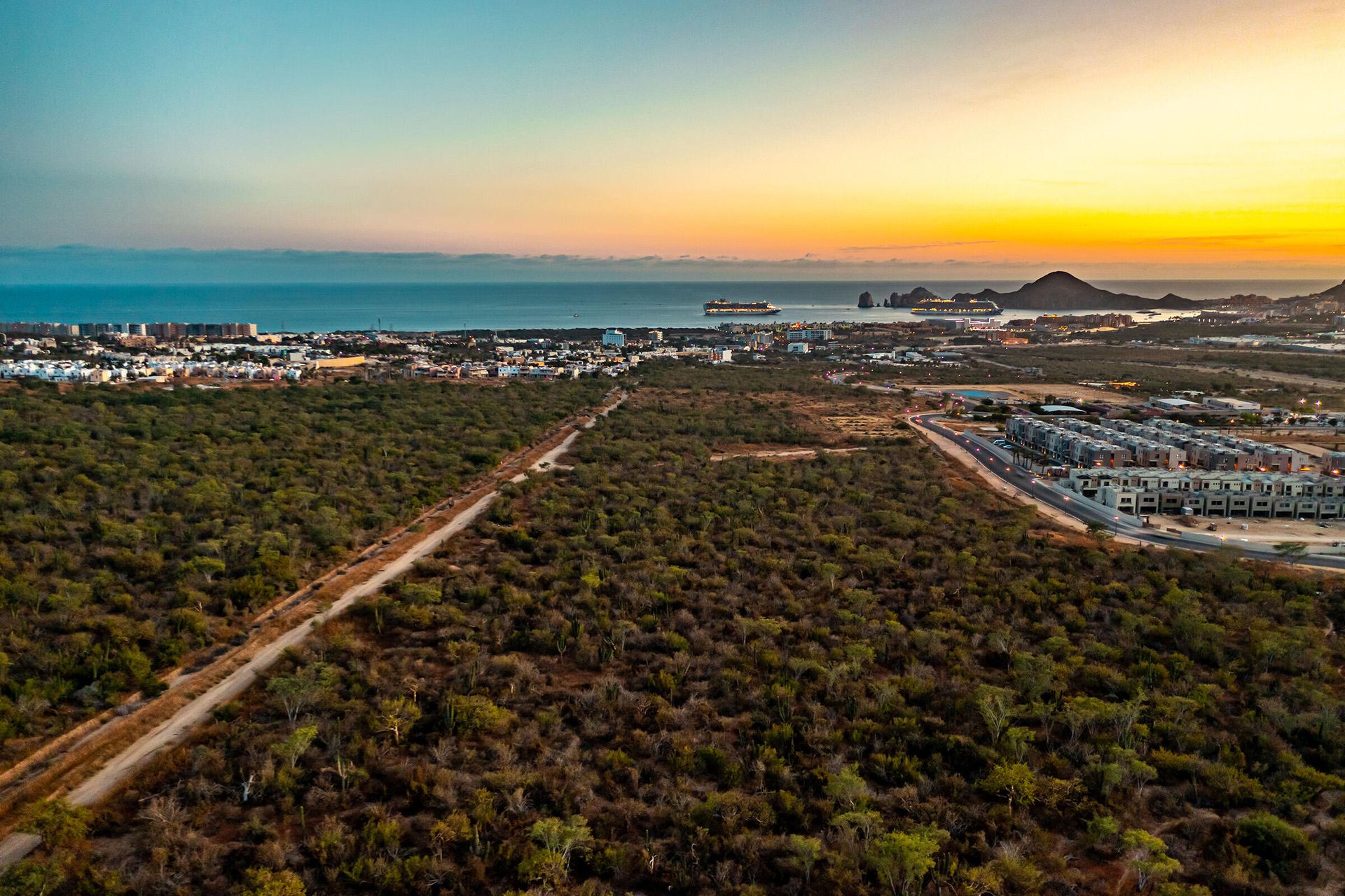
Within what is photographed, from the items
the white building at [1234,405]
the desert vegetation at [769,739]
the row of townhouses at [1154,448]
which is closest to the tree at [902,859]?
the desert vegetation at [769,739]

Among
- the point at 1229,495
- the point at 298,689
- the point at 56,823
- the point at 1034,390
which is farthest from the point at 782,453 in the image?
the point at 1034,390

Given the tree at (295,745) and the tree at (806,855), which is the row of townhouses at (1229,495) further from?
the tree at (295,745)

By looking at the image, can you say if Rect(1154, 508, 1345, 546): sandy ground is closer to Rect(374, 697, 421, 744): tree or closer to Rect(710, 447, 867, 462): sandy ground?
Rect(710, 447, 867, 462): sandy ground

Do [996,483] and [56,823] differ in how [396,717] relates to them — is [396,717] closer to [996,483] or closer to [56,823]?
[56,823]

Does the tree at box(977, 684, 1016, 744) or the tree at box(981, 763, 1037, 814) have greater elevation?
the tree at box(977, 684, 1016, 744)

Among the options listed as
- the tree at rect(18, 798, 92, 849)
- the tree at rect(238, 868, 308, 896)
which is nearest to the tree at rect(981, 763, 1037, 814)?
the tree at rect(238, 868, 308, 896)

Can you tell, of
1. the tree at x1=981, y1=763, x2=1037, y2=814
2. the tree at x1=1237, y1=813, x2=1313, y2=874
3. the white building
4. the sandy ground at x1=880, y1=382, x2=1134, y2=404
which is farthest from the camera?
Result: the sandy ground at x1=880, y1=382, x2=1134, y2=404
